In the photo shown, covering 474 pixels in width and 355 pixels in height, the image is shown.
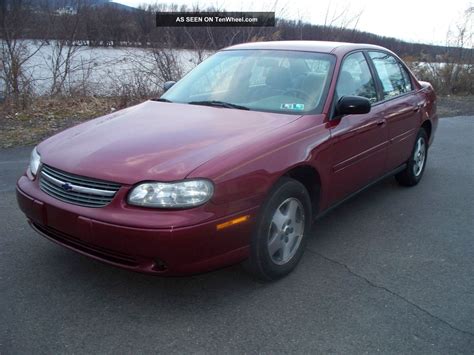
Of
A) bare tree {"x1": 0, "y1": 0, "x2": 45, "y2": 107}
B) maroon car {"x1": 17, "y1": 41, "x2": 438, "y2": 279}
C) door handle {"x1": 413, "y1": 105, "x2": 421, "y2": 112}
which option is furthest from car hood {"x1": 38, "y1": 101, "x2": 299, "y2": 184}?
bare tree {"x1": 0, "y1": 0, "x2": 45, "y2": 107}

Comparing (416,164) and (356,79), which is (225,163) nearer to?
(356,79)

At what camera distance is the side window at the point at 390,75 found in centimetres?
462

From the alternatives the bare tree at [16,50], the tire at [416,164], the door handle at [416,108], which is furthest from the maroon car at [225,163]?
the bare tree at [16,50]

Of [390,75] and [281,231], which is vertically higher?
[390,75]

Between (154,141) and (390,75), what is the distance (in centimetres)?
292

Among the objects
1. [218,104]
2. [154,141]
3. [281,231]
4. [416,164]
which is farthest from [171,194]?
[416,164]

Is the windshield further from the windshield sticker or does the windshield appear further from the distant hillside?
the distant hillside

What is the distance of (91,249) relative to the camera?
2.82 metres

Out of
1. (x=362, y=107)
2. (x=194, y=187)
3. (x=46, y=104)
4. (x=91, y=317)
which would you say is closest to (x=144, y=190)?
(x=194, y=187)

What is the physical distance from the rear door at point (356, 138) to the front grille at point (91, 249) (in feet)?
5.53

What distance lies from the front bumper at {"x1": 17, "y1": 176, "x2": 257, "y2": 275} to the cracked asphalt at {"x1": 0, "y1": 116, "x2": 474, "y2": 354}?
0.33 metres

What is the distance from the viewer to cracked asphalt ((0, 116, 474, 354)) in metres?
2.57

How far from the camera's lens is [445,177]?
19.2 ft

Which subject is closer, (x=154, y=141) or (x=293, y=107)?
(x=154, y=141)
